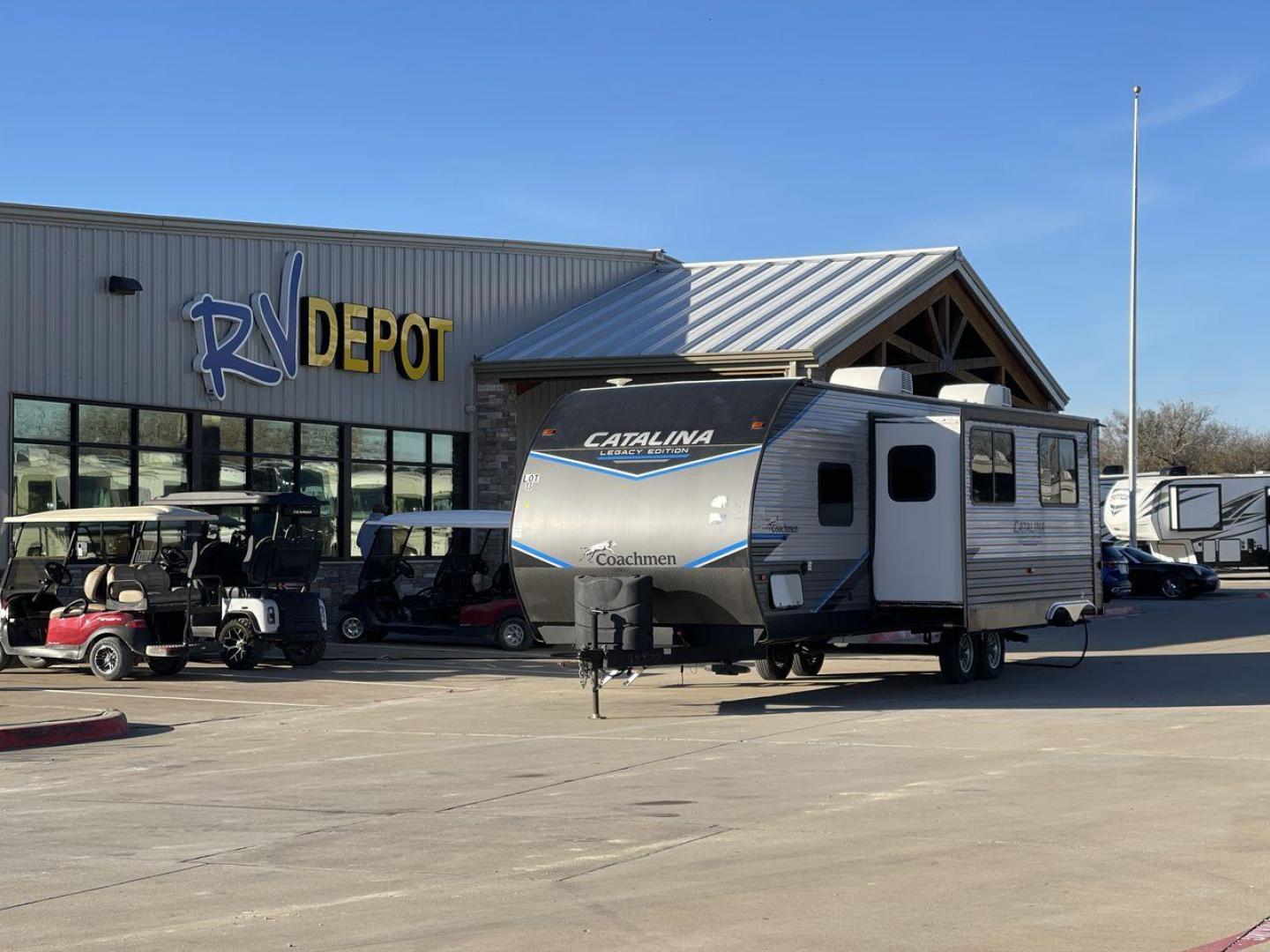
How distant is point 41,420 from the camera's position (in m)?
24.4

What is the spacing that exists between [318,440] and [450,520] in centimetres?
516

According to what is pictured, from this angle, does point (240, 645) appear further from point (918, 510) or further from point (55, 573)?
point (918, 510)

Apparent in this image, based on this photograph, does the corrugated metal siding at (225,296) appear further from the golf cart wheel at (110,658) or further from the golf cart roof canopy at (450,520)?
the golf cart wheel at (110,658)

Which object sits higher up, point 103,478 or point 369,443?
point 369,443

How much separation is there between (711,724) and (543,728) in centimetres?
152

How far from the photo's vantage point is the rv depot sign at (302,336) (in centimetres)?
2708

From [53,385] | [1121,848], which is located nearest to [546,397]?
[53,385]

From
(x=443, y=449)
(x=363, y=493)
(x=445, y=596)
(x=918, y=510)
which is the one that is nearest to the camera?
(x=918, y=510)

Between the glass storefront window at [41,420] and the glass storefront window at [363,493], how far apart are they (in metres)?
6.43

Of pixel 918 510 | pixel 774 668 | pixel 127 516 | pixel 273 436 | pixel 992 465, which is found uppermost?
pixel 273 436

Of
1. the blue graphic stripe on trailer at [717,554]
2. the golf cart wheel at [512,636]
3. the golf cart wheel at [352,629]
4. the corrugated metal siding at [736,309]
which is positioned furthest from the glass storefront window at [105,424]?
the blue graphic stripe on trailer at [717,554]

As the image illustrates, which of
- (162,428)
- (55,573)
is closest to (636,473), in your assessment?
(55,573)

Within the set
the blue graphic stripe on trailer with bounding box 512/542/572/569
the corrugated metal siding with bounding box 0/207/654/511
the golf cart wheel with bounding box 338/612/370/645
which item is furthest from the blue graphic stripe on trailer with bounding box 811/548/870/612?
the corrugated metal siding with bounding box 0/207/654/511

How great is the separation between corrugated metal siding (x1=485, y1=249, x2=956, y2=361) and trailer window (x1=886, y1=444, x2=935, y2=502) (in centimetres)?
1048
